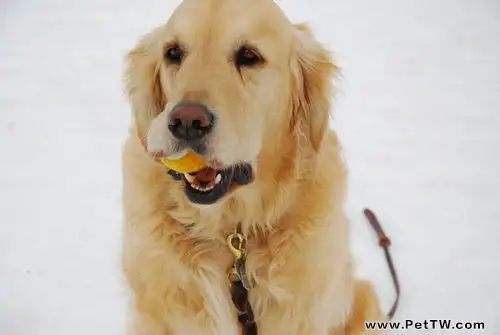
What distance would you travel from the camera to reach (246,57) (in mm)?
1970

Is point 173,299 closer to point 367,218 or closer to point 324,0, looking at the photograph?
point 367,218

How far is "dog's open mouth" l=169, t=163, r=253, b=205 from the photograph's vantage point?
6.13ft

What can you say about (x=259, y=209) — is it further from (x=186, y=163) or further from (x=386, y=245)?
(x=386, y=245)

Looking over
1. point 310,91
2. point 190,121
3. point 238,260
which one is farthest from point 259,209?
point 190,121

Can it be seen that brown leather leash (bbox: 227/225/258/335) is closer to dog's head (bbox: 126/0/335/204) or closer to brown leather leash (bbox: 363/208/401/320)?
dog's head (bbox: 126/0/335/204)

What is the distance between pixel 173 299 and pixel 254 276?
11.9 inches

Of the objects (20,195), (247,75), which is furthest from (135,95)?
(20,195)

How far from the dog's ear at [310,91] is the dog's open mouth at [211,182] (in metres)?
0.31

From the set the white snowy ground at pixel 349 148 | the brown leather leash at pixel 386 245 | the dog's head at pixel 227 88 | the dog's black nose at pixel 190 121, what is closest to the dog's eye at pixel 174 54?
the dog's head at pixel 227 88

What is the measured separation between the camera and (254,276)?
2188 mm

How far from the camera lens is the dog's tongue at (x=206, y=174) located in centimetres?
190

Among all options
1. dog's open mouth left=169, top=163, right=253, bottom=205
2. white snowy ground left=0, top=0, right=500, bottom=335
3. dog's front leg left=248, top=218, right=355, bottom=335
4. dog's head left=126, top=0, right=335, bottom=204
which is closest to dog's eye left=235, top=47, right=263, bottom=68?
dog's head left=126, top=0, right=335, bottom=204

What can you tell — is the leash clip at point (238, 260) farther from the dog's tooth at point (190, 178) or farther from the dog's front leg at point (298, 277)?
the dog's tooth at point (190, 178)

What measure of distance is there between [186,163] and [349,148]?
214 cm
